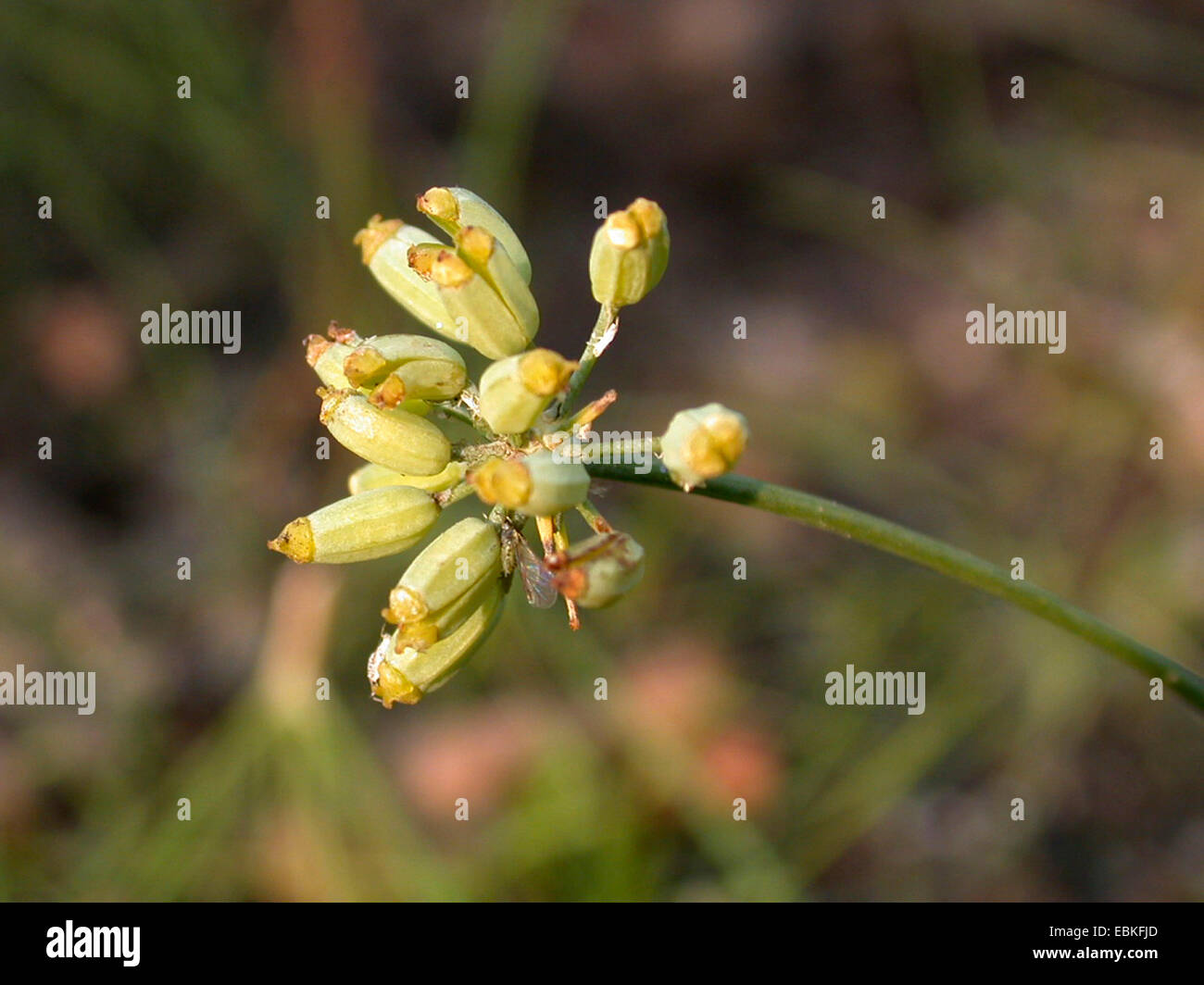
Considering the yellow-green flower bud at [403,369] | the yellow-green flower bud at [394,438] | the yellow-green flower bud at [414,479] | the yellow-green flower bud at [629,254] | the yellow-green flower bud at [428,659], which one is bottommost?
the yellow-green flower bud at [428,659]

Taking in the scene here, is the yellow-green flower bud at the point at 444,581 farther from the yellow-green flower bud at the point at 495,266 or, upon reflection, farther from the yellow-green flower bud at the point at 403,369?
the yellow-green flower bud at the point at 495,266

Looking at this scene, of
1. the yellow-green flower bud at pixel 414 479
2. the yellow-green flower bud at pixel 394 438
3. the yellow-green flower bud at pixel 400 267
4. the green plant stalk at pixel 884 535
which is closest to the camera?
the green plant stalk at pixel 884 535

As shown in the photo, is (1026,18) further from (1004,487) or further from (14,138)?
(14,138)

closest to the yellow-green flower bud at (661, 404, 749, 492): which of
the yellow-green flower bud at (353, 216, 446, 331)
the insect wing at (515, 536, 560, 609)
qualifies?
the insect wing at (515, 536, 560, 609)

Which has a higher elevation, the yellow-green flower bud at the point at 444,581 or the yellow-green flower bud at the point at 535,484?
the yellow-green flower bud at the point at 535,484

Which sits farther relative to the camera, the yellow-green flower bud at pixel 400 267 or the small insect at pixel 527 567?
the yellow-green flower bud at pixel 400 267

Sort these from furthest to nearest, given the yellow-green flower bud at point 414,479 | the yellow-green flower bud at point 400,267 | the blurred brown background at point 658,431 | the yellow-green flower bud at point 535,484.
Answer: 1. the blurred brown background at point 658,431
2. the yellow-green flower bud at point 400,267
3. the yellow-green flower bud at point 414,479
4. the yellow-green flower bud at point 535,484

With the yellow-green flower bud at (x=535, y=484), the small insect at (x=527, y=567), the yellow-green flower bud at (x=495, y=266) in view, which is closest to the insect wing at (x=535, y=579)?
the small insect at (x=527, y=567)

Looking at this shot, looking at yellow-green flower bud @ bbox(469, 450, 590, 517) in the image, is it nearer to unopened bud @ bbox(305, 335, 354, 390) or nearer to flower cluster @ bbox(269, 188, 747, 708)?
flower cluster @ bbox(269, 188, 747, 708)

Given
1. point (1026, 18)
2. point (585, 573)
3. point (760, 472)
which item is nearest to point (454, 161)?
point (760, 472)
